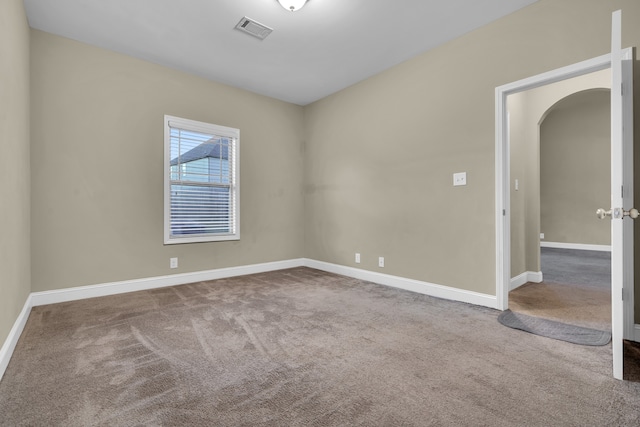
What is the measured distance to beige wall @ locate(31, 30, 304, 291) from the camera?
302 cm

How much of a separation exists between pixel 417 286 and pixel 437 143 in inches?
65.1

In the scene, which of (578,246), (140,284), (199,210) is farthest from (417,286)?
(578,246)

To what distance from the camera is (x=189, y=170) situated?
A: 13.0ft

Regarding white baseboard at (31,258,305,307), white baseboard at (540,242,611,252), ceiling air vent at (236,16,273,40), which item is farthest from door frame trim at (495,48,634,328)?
white baseboard at (540,242,611,252)

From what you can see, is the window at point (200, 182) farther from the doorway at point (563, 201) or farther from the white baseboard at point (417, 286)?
the doorway at point (563, 201)

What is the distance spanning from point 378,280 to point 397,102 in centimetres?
229

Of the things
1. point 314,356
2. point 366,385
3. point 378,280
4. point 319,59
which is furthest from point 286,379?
point 319,59

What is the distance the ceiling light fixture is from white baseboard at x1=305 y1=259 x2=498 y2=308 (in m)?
3.04

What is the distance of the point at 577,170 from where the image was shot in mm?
6930

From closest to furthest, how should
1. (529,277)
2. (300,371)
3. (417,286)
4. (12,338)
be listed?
(300,371) < (12,338) < (417,286) < (529,277)

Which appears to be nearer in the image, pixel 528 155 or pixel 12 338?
pixel 12 338

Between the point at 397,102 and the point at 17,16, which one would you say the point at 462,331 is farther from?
the point at 17,16

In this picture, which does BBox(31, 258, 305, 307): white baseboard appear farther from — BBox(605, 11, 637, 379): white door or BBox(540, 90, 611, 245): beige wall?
BBox(540, 90, 611, 245): beige wall

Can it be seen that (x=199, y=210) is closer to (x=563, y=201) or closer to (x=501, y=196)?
(x=501, y=196)
